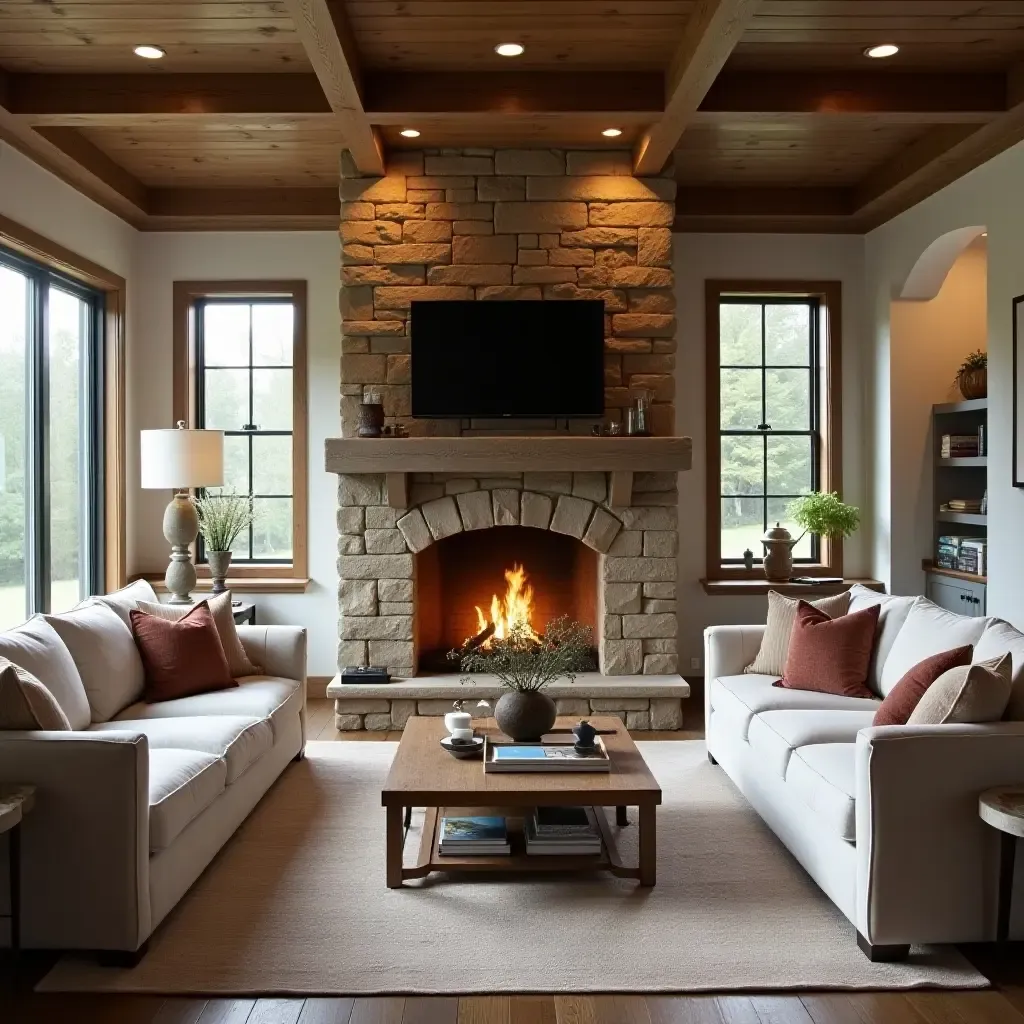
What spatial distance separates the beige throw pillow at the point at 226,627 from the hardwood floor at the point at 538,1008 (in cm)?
200

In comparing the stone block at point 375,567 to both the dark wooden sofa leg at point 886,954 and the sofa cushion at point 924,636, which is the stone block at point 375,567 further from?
the dark wooden sofa leg at point 886,954

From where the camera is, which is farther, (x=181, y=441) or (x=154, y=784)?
(x=181, y=441)

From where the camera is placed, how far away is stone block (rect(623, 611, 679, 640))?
567cm

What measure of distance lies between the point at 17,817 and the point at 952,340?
18.3 feet

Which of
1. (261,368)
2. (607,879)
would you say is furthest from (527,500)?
(607,879)

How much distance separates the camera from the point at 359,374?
18.5 ft

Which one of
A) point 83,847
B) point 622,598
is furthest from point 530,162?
point 83,847

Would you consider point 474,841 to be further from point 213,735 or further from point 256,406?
point 256,406

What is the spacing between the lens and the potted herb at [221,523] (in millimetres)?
5910

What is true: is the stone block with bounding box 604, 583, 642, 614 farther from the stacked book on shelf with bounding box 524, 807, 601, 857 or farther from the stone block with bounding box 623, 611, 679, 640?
the stacked book on shelf with bounding box 524, 807, 601, 857

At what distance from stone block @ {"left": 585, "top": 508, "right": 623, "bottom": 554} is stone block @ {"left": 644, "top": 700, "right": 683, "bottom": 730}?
872 millimetres

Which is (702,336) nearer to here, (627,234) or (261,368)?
(627,234)

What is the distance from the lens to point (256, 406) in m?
6.56

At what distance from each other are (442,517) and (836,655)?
2.25 m
